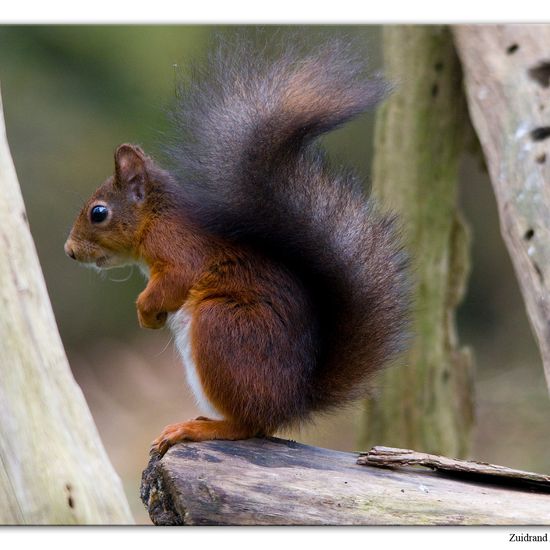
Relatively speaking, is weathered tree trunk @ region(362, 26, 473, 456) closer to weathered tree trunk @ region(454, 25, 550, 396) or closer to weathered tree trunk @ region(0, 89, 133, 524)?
weathered tree trunk @ region(454, 25, 550, 396)

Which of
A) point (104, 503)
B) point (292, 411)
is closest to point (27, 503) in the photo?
point (104, 503)

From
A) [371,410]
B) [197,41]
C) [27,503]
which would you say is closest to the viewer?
[27,503]

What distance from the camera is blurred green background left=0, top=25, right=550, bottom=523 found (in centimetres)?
261

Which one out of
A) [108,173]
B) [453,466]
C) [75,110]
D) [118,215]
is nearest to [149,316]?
[118,215]

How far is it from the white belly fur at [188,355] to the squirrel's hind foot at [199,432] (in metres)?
0.03

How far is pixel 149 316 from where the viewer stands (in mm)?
2010

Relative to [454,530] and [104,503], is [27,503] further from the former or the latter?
[454,530]

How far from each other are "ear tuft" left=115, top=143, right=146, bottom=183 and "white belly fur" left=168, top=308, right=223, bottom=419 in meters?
0.37

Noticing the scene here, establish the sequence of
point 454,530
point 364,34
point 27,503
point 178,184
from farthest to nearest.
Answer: point 364,34 → point 178,184 → point 454,530 → point 27,503

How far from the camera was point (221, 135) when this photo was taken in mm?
2066

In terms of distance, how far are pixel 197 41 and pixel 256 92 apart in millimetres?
587

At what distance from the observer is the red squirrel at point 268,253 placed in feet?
6.39

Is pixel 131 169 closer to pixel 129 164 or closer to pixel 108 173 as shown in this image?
pixel 129 164

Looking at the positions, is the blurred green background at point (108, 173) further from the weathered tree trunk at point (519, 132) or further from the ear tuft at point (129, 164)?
the weathered tree trunk at point (519, 132)
